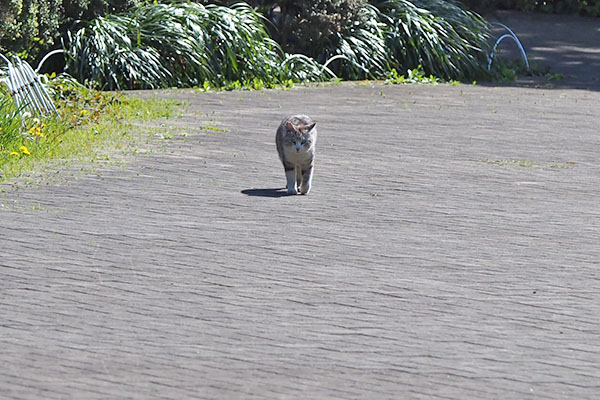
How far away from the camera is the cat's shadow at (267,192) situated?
9961mm

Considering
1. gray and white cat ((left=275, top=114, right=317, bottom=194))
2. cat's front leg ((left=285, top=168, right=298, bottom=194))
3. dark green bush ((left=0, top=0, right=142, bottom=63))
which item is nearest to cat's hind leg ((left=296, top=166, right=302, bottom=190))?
gray and white cat ((left=275, top=114, right=317, bottom=194))

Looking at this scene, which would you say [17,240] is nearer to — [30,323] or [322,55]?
[30,323]

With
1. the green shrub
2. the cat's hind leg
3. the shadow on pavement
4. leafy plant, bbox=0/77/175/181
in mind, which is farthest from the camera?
the shadow on pavement

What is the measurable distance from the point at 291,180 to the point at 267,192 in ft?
1.01

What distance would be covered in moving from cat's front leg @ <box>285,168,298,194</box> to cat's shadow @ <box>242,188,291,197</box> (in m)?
0.08

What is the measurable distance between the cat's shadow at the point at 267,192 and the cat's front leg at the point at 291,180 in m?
0.08

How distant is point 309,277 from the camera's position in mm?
7258

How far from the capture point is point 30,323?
243 inches

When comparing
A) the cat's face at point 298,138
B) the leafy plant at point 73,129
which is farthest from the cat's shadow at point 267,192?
the leafy plant at point 73,129

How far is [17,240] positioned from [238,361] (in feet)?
9.87

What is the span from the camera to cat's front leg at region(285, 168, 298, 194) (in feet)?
32.4

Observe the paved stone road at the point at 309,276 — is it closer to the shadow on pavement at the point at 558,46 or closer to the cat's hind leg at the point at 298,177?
the cat's hind leg at the point at 298,177

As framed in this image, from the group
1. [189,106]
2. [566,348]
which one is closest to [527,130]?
[189,106]

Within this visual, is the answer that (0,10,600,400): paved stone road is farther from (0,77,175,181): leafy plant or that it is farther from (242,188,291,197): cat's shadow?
(0,77,175,181): leafy plant
